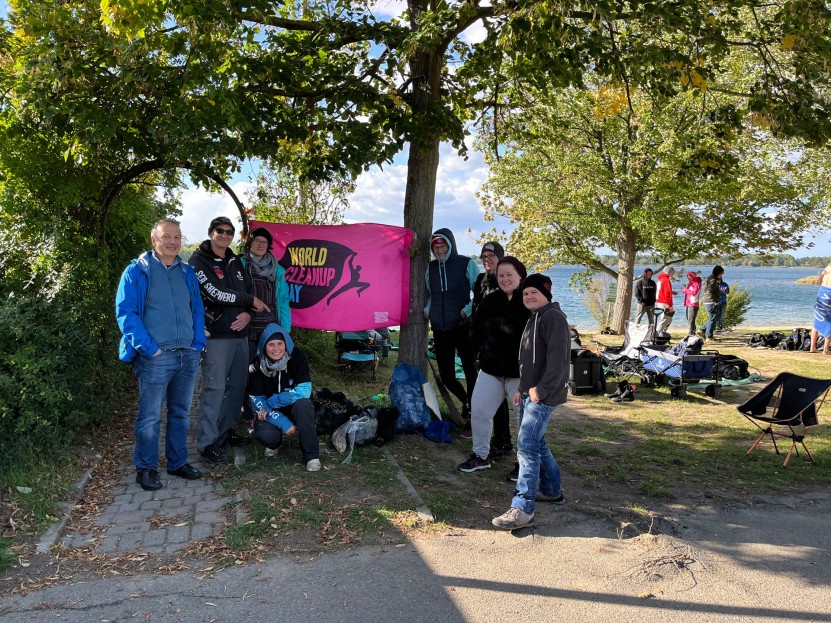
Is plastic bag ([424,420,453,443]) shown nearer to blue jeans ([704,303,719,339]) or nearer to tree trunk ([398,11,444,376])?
tree trunk ([398,11,444,376])

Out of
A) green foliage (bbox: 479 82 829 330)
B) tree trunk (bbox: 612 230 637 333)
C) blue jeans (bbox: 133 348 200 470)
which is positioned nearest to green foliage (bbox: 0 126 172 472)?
blue jeans (bbox: 133 348 200 470)

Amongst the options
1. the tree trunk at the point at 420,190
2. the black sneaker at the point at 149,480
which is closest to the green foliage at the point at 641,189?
the tree trunk at the point at 420,190

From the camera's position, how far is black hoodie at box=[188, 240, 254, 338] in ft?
17.4

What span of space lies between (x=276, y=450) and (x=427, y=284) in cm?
233

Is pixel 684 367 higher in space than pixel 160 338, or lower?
lower

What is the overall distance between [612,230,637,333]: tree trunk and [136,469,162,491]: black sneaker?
1585 centimetres

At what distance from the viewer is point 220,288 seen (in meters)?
5.33

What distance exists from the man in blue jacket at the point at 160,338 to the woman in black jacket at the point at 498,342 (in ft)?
7.86

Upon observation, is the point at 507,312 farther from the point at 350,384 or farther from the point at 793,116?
the point at 350,384

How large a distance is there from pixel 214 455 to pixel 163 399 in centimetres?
80

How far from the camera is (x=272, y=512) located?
171 inches

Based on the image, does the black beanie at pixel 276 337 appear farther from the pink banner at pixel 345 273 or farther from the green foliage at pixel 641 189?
the green foliage at pixel 641 189

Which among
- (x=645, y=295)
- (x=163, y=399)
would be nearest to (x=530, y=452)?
(x=163, y=399)

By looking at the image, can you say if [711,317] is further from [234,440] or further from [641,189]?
[234,440]
